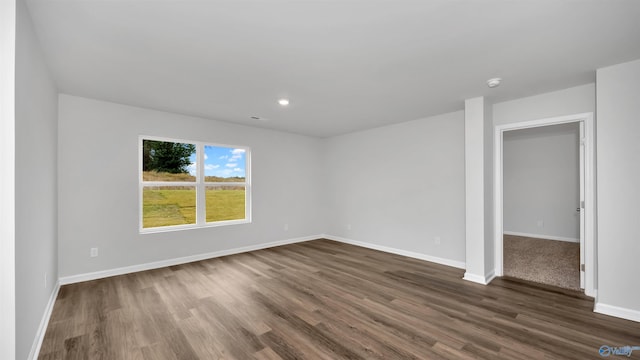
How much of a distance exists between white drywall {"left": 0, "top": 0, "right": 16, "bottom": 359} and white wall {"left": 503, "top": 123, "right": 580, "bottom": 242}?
7646 millimetres

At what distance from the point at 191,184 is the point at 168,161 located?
0.52 metres

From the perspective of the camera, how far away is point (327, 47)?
220cm

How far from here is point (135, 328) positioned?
2.36m

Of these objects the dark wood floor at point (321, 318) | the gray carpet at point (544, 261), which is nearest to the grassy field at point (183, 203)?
the dark wood floor at point (321, 318)

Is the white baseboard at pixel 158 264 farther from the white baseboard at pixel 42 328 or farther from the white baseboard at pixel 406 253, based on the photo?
the white baseboard at pixel 406 253

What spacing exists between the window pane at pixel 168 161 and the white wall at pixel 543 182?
7090 mm

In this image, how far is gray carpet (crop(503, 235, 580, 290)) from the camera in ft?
11.6

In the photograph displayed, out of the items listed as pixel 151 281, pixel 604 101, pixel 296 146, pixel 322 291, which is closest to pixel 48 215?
pixel 151 281

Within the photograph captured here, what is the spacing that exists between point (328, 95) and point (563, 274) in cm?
420

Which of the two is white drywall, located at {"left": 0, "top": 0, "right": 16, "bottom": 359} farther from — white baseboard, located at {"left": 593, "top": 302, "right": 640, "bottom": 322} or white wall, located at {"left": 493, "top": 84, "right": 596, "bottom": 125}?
white wall, located at {"left": 493, "top": 84, "right": 596, "bottom": 125}

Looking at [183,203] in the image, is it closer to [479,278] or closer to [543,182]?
[479,278]

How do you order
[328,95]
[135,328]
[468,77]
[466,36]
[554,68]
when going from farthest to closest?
1. [328,95]
2. [468,77]
3. [554,68]
4. [135,328]
5. [466,36]

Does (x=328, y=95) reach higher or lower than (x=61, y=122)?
higher

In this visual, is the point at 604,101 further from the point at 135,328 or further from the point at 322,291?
the point at 135,328
